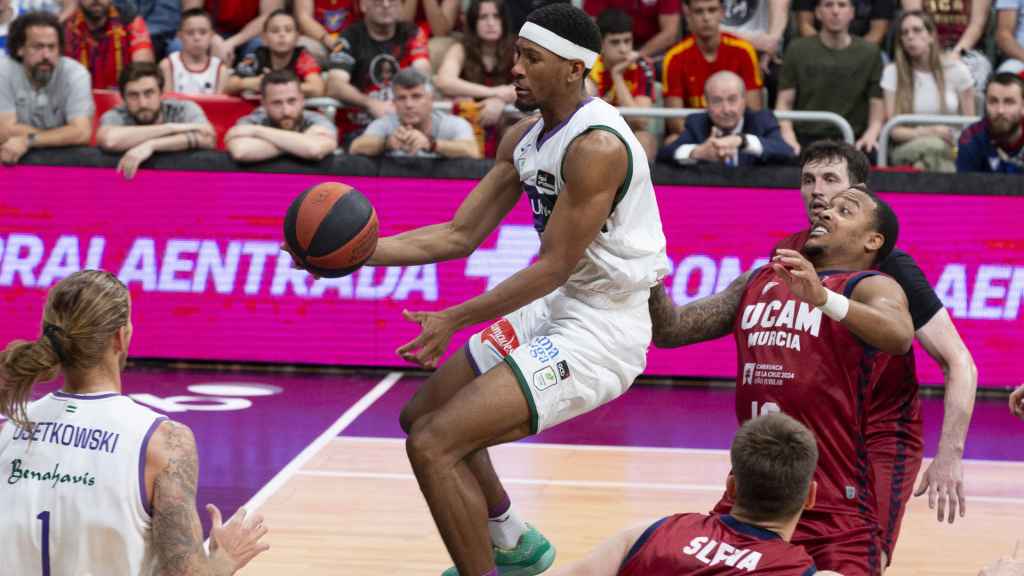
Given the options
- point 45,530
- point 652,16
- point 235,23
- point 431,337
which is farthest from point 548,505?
point 235,23

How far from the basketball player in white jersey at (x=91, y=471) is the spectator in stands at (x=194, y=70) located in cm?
836

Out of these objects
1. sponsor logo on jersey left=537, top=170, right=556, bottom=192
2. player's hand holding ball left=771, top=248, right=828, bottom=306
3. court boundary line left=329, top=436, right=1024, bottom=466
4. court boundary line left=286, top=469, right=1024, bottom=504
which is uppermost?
sponsor logo on jersey left=537, top=170, right=556, bottom=192

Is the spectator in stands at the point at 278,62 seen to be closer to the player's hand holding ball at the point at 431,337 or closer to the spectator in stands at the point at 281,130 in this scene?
the spectator in stands at the point at 281,130

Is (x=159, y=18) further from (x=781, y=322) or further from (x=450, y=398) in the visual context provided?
(x=781, y=322)

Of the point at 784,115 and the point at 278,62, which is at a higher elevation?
the point at 278,62

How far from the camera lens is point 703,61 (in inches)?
461

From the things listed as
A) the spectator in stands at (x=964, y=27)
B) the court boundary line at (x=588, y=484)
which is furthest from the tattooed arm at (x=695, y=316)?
the spectator in stands at (x=964, y=27)

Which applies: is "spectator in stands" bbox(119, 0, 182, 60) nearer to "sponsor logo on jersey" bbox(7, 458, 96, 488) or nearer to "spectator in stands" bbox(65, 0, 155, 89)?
"spectator in stands" bbox(65, 0, 155, 89)

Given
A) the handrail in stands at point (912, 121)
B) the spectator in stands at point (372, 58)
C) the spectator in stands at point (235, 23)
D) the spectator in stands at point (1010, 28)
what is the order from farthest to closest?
the spectator in stands at point (235, 23) < the spectator in stands at point (1010, 28) < the spectator in stands at point (372, 58) < the handrail in stands at point (912, 121)

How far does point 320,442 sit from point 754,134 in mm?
3780

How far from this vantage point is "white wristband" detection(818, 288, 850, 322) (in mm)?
5090

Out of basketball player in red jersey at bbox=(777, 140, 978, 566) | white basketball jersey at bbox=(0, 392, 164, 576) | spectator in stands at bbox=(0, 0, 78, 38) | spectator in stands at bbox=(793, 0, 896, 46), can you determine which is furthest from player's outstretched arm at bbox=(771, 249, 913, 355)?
spectator in stands at bbox=(0, 0, 78, 38)

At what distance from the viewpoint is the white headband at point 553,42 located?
18.4 feet

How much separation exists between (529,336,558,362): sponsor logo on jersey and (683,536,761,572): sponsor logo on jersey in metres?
1.70
